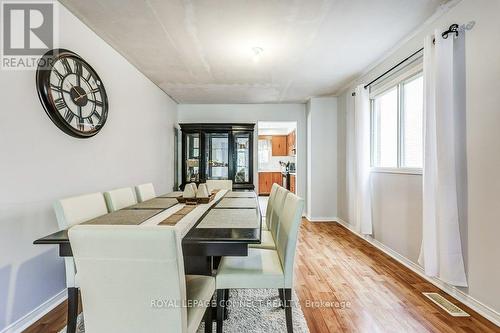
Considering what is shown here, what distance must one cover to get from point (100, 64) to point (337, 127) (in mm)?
4042

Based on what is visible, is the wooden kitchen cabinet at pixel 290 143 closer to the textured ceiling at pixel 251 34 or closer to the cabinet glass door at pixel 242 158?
the cabinet glass door at pixel 242 158

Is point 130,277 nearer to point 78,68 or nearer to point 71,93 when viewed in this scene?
point 71,93

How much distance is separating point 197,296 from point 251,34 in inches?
94.5

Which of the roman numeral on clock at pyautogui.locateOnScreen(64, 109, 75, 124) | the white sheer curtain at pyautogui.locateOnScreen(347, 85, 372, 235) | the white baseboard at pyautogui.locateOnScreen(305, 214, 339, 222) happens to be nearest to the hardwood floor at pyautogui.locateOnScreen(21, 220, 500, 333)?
the white sheer curtain at pyautogui.locateOnScreen(347, 85, 372, 235)

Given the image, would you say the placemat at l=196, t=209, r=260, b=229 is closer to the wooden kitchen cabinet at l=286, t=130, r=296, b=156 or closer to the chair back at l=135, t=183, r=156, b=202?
the chair back at l=135, t=183, r=156, b=202

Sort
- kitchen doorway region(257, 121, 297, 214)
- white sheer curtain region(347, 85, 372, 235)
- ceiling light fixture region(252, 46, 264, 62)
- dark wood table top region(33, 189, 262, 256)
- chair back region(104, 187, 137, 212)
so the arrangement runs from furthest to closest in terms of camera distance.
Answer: kitchen doorway region(257, 121, 297, 214) < white sheer curtain region(347, 85, 372, 235) < ceiling light fixture region(252, 46, 264, 62) < chair back region(104, 187, 137, 212) < dark wood table top region(33, 189, 262, 256)

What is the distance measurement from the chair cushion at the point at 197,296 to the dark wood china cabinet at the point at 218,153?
3673mm

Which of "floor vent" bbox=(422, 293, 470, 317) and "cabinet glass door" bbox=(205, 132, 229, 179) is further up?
"cabinet glass door" bbox=(205, 132, 229, 179)

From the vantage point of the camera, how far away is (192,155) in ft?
17.1

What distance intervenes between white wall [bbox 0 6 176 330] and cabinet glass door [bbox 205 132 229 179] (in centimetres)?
210

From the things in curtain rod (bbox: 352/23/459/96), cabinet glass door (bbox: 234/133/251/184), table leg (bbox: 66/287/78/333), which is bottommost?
table leg (bbox: 66/287/78/333)

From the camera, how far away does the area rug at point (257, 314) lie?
1786 millimetres

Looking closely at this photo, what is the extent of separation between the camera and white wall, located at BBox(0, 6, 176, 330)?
5.65ft

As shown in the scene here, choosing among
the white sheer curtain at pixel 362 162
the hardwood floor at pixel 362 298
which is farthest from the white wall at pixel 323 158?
the hardwood floor at pixel 362 298
